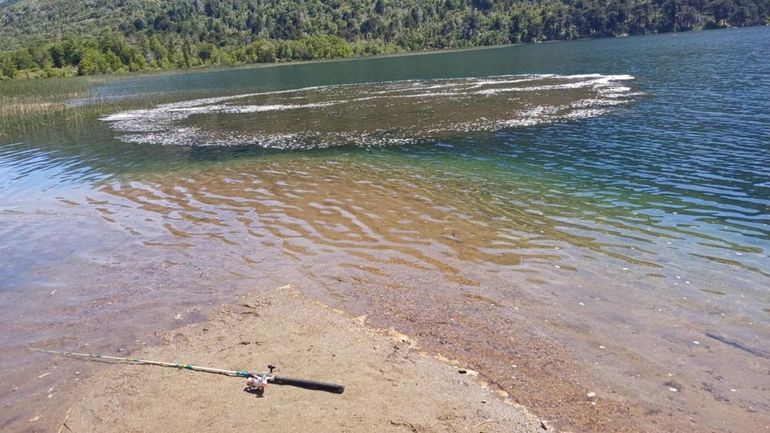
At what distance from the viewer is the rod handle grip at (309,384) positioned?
8188mm

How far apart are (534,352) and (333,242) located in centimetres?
759

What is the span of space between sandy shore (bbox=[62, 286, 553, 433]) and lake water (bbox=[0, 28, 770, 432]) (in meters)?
0.57

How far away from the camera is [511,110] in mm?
42844

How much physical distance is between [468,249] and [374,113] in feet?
110

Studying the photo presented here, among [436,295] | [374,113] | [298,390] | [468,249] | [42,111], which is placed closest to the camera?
[298,390]

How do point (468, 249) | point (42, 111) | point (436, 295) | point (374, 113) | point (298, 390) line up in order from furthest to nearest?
point (42, 111), point (374, 113), point (468, 249), point (436, 295), point (298, 390)

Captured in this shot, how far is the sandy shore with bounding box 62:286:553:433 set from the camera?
7746 millimetres

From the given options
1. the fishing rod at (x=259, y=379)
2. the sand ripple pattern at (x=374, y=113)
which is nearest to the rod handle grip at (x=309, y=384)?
the fishing rod at (x=259, y=379)

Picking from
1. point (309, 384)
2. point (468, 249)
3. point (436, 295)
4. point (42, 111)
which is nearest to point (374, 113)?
point (468, 249)

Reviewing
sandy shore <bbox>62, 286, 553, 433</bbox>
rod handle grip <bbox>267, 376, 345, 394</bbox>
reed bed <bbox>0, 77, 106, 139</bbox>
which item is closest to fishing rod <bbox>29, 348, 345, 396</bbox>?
rod handle grip <bbox>267, 376, 345, 394</bbox>

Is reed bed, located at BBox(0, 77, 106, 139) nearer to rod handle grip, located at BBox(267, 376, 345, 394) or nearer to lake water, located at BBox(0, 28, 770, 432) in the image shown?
lake water, located at BBox(0, 28, 770, 432)

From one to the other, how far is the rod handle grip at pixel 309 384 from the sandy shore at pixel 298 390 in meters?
0.11

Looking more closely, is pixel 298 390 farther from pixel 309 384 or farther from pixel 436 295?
pixel 436 295

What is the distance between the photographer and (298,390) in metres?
8.48
